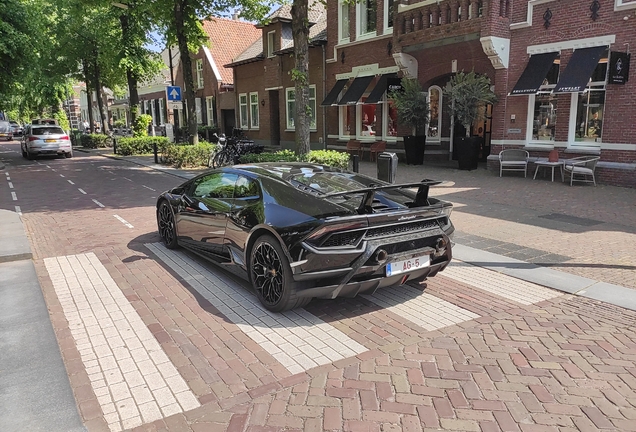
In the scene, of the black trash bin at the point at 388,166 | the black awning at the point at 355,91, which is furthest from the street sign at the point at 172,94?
the black trash bin at the point at 388,166

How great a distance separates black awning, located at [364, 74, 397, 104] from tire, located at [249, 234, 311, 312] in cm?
1556

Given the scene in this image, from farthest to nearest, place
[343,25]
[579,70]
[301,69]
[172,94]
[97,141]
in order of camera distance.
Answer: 1. [97,141]
2. [343,25]
3. [172,94]
4. [579,70]
5. [301,69]

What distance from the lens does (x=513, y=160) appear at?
48.0 ft

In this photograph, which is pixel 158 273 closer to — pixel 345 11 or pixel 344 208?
pixel 344 208

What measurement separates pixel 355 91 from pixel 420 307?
1702 centimetres

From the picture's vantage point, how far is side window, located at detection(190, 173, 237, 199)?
5673 millimetres

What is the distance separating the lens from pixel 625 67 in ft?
39.7

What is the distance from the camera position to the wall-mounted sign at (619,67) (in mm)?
12031

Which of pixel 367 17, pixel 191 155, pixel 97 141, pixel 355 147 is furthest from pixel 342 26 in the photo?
pixel 97 141

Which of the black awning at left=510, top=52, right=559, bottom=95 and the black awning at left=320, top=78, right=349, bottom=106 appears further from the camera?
the black awning at left=320, top=78, right=349, bottom=106

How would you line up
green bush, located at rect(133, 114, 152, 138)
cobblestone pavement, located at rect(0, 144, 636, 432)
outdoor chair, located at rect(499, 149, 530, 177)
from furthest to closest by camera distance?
1. green bush, located at rect(133, 114, 152, 138)
2. outdoor chair, located at rect(499, 149, 530, 177)
3. cobblestone pavement, located at rect(0, 144, 636, 432)

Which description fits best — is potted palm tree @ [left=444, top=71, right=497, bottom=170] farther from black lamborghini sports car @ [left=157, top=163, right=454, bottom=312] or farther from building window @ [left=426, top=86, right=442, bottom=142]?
black lamborghini sports car @ [left=157, top=163, right=454, bottom=312]

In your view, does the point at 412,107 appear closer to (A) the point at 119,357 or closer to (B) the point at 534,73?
(B) the point at 534,73

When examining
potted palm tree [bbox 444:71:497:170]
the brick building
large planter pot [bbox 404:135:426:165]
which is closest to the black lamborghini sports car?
potted palm tree [bbox 444:71:497:170]
